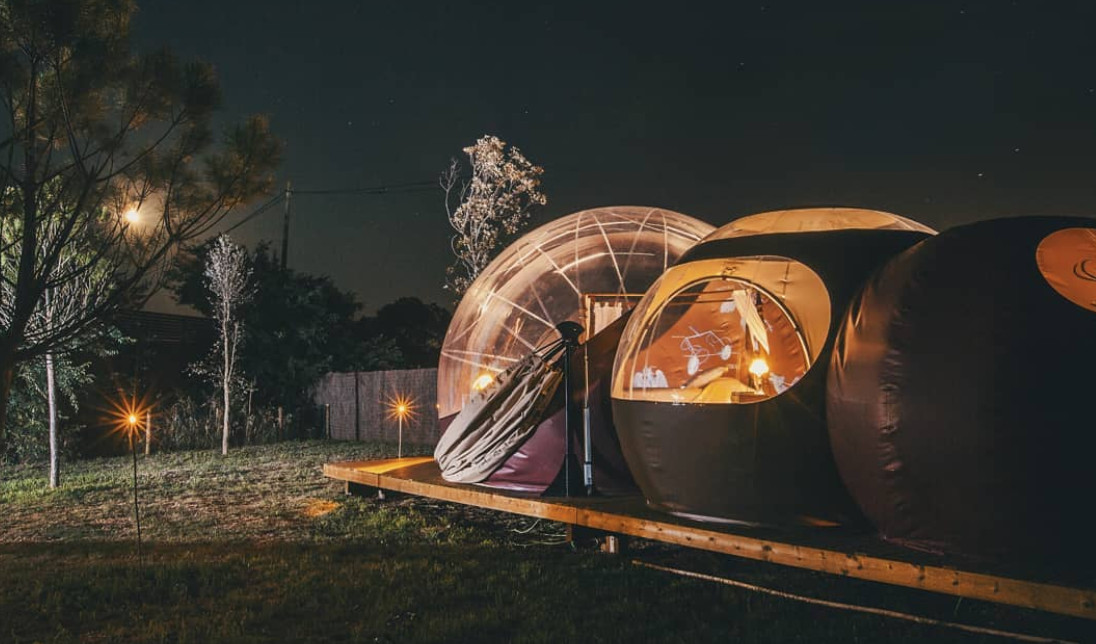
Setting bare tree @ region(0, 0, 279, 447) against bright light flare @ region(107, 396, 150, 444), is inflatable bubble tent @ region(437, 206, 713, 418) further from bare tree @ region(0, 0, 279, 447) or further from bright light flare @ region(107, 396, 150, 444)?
bright light flare @ region(107, 396, 150, 444)

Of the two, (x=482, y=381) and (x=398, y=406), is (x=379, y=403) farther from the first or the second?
(x=482, y=381)

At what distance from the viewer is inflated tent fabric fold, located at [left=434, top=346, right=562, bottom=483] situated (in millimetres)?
7543

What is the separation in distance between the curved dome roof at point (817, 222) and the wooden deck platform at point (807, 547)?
2140mm

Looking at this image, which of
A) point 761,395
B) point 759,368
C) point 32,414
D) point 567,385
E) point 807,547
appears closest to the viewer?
point 807,547

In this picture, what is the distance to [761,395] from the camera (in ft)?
22.4

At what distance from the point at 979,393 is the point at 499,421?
451cm

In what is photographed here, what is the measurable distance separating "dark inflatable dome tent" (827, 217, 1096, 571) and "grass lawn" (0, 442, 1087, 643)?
70cm

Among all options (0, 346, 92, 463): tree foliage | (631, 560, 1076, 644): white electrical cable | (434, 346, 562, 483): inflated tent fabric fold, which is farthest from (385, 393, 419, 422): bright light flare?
(631, 560, 1076, 644): white electrical cable

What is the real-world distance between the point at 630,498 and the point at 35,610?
14.0ft

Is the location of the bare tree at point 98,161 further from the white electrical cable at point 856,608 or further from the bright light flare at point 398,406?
the bright light flare at point 398,406

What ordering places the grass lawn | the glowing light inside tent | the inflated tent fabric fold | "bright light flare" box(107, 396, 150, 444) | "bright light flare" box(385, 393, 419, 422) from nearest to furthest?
1. the grass lawn
2. the inflated tent fabric fold
3. the glowing light inside tent
4. "bright light flare" box(107, 396, 150, 444)
5. "bright light flare" box(385, 393, 419, 422)

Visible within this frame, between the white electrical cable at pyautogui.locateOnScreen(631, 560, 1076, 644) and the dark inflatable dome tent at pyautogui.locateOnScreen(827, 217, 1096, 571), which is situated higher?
the dark inflatable dome tent at pyautogui.locateOnScreen(827, 217, 1096, 571)

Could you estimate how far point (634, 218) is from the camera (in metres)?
8.98

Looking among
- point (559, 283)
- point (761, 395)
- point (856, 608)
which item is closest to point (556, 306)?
point (559, 283)
